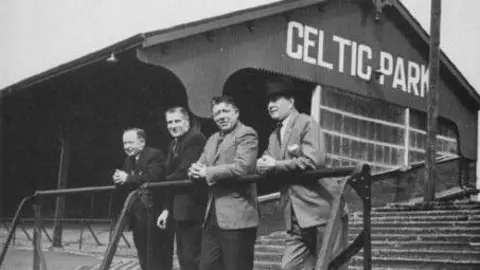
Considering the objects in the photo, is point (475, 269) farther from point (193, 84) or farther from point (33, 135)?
point (33, 135)

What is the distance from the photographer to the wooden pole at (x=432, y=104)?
36.3 ft

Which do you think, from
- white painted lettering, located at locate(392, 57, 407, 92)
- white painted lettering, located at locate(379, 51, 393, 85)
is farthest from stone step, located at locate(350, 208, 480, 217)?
white painted lettering, located at locate(392, 57, 407, 92)

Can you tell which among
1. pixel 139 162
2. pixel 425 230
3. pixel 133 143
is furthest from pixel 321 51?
pixel 139 162

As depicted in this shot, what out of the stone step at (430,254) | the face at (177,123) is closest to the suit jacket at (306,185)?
the face at (177,123)

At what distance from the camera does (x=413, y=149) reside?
14414 millimetres

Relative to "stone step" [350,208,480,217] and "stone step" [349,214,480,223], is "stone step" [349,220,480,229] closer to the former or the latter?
"stone step" [349,214,480,223]

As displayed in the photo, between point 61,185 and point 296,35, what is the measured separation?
16.7 feet

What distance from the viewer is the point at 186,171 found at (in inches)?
201

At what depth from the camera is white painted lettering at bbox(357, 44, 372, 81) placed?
12.7 metres

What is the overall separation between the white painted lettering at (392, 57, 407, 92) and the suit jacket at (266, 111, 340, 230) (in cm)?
976

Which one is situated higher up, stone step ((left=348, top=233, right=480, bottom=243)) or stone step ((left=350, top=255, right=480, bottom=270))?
stone step ((left=348, top=233, right=480, bottom=243))

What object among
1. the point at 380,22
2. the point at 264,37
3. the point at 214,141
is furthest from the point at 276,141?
the point at 380,22

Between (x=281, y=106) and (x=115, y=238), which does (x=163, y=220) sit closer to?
(x=115, y=238)

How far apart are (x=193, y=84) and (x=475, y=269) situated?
4992 mm
